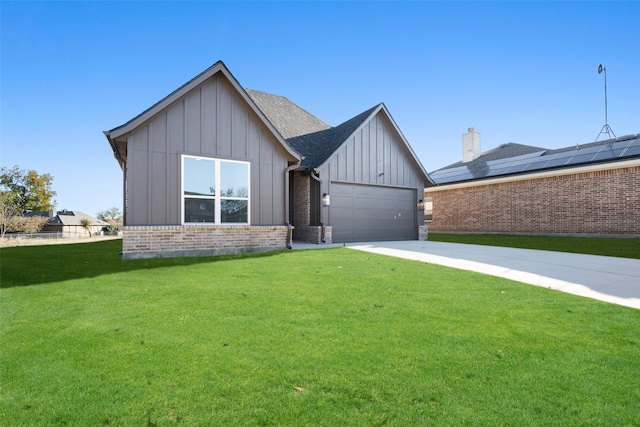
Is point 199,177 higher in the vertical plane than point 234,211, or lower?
higher

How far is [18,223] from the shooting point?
33.7 metres

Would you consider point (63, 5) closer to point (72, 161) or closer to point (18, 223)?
point (72, 161)

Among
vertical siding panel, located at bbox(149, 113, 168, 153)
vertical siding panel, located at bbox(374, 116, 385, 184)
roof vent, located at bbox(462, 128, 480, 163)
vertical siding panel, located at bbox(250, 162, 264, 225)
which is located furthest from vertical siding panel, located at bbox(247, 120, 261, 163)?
roof vent, located at bbox(462, 128, 480, 163)

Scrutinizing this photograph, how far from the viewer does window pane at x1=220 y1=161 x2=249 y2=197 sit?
384 inches

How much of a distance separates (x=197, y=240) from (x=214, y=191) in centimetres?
158

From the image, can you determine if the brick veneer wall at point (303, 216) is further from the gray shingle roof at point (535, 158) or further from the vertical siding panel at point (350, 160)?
the gray shingle roof at point (535, 158)

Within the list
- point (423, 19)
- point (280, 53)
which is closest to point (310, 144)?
point (280, 53)

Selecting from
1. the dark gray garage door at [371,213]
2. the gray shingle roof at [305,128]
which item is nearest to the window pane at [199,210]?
the gray shingle roof at [305,128]

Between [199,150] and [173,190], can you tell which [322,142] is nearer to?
[199,150]

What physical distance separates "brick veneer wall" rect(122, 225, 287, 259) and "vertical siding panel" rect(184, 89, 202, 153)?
2409mm


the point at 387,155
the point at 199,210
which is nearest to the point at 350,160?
the point at 387,155

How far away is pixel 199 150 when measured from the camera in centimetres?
935

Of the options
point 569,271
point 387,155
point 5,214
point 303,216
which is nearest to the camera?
point 569,271

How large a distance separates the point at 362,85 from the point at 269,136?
1166 cm
